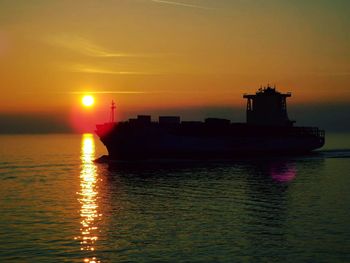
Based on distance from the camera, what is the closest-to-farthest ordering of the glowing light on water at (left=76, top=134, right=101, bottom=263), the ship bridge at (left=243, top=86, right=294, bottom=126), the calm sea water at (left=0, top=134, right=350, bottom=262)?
the calm sea water at (left=0, top=134, right=350, bottom=262)
the glowing light on water at (left=76, top=134, right=101, bottom=263)
the ship bridge at (left=243, top=86, right=294, bottom=126)

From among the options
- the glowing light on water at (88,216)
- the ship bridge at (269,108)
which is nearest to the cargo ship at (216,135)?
the ship bridge at (269,108)

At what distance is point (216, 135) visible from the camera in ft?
318

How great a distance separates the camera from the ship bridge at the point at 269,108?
4739 inches

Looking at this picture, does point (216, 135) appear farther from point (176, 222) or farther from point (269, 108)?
point (176, 222)

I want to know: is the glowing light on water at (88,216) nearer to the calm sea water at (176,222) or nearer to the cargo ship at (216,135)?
the calm sea water at (176,222)

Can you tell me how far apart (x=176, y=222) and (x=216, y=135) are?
66964 mm

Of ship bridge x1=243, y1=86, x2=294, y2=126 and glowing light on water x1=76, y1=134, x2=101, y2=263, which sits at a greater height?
ship bridge x1=243, y1=86, x2=294, y2=126

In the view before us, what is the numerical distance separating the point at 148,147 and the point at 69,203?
150 feet

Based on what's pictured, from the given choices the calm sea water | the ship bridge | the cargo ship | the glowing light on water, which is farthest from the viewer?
the ship bridge

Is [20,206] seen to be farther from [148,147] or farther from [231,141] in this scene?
[231,141]

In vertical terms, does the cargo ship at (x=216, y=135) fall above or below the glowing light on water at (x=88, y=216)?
above

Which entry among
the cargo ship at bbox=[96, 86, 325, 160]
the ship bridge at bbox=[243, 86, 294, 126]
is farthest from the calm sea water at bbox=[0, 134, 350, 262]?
the ship bridge at bbox=[243, 86, 294, 126]

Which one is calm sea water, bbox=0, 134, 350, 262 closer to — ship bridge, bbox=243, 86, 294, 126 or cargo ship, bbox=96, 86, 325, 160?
cargo ship, bbox=96, 86, 325, 160

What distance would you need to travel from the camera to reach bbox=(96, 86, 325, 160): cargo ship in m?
86.1
